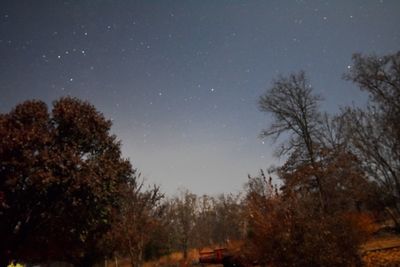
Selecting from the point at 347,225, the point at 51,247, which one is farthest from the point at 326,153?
the point at 51,247

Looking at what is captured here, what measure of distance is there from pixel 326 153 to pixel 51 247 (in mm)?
20473

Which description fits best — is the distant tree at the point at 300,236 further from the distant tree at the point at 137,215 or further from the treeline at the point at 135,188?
Result: the distant tree at the point at 137,215

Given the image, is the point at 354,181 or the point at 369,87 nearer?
the point at 369,87

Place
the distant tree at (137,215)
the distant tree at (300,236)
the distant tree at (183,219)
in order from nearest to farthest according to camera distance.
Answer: the distant tree at (300,236) < the distant tree at (137,215) < the distant tree at (183,219)

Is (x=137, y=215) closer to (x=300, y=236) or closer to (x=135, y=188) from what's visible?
(x=135, y=188)

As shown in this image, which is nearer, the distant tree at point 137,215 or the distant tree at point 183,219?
the distant tree at point 137,215

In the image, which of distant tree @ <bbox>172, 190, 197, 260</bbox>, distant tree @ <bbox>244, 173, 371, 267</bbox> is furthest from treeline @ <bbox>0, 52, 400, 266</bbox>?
distant tree @ <bbox>172, 190, 197, 260</bbox>

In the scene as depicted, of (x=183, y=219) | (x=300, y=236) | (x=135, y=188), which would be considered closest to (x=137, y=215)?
(x=135, y=188)

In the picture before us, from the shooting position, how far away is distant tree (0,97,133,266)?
Result: 14336 mm

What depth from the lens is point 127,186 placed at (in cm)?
1678

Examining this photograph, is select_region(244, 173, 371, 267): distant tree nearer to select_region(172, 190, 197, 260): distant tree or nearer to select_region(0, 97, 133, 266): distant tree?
select_region(0, 97, 133, 266): distant tree

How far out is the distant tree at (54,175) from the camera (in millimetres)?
14336

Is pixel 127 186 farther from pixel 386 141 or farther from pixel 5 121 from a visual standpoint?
pixel 386 141

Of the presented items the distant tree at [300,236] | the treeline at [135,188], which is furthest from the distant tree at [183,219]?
the distant tree at [300,236]
